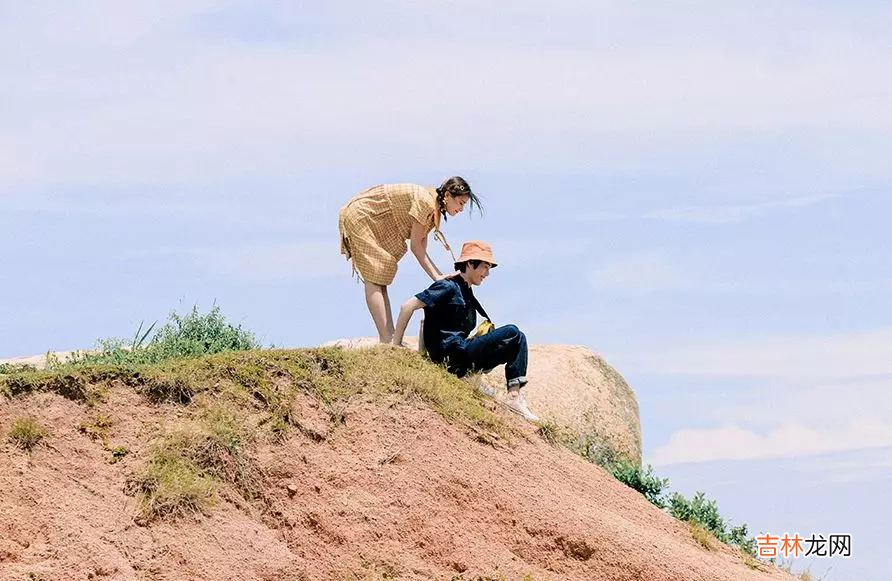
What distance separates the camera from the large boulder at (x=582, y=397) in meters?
14.8

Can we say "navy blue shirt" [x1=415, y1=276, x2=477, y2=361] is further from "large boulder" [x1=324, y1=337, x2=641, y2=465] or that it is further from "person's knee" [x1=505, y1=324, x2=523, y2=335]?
"large boulder" [x1=324, y1=337, x2=641, y2=465]

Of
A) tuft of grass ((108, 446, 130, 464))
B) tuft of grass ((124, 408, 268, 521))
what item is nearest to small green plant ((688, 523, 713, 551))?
tuft of grass ((124, 408, 268, 521))

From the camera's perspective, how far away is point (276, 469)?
415 inches

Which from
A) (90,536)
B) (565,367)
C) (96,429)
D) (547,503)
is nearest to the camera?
(90,536)

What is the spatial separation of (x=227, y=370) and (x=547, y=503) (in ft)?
9.28

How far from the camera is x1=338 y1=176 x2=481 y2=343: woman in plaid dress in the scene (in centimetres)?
1328

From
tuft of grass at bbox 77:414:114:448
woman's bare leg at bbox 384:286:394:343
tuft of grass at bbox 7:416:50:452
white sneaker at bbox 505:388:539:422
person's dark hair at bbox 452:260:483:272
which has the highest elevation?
person's dark hair at bbox 452:260:483:272

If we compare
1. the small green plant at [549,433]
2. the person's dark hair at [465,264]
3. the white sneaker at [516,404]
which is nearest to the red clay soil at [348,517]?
the small green plant at [549,433]

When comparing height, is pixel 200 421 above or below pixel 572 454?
below

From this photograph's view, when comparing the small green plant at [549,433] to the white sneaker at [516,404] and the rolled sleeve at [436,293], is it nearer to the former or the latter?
the white sneaker at [516,404]

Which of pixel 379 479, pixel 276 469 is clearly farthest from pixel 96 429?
pixel 379 479

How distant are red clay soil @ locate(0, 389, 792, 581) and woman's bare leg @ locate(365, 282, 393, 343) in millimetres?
1973

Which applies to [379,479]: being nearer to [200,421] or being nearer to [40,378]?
[200,421]

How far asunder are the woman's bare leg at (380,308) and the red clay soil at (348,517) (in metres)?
1.97
